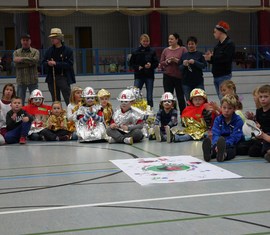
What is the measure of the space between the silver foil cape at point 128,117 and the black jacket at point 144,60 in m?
2.57

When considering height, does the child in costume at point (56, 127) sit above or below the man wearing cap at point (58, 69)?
below

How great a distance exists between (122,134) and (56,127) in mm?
1166

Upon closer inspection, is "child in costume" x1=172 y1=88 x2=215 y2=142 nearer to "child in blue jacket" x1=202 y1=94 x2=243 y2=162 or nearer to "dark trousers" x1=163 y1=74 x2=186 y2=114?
"child in blue jacket" x1=202 y1=94 x2=243 y2=162

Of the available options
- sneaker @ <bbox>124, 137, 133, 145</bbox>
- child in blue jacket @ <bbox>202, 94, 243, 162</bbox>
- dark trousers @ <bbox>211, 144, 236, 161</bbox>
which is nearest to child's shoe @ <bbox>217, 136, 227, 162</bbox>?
child in blue jacket @ <bbox>202, 94, 243, 162</bbox>

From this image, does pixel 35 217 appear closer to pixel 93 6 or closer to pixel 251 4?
pixel 93 6

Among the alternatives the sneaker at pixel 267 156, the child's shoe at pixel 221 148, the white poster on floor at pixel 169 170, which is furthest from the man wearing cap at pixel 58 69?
the sneaker at pixel 267 156

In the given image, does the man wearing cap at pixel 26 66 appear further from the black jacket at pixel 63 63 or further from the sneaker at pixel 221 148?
the sneaker at pixel 221 148

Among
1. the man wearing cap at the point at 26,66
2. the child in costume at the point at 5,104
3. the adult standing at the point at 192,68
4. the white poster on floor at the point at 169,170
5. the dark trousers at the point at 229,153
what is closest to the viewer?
the white poster on floor at the point at 169,170

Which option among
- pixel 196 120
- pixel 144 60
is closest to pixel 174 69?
pixel 144 60

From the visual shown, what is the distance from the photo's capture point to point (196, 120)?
762cm

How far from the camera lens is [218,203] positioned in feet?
13.1

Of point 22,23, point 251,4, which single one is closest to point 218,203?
point 22,23

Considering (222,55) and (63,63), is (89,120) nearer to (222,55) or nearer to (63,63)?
(63,63)

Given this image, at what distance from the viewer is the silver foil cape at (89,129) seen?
764cm
